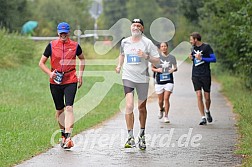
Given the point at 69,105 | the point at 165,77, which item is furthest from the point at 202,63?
the point at 69,105

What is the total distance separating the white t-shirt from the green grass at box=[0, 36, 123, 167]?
1849 mm

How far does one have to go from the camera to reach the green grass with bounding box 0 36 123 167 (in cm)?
1157

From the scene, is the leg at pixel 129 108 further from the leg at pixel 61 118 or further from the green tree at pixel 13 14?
the green tree at pixel 13 14

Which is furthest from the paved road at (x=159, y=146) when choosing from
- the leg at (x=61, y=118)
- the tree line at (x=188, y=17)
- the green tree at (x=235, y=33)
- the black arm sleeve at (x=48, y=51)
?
the tree line at (x=188, y=17)

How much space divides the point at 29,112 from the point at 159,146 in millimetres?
5638

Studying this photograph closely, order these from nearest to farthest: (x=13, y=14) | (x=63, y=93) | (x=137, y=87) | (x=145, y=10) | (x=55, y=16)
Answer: (x=137, y=87) → (x=63, y=93) → (x=13, y=14) → (x=55, y=16) → (x=145, y=10)

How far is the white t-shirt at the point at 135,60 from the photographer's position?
11867 mm

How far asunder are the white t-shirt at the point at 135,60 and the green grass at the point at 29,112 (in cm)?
185

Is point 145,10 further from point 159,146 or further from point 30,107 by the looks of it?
point 159,146

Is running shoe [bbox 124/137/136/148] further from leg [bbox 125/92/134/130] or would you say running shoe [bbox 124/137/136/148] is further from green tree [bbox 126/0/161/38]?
green tree [bbox 126/0/161/38]

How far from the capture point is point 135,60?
11.9 meters

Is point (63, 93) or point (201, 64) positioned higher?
point (201, 64)

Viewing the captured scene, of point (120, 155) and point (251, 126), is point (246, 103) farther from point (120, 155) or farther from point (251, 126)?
point (120, 155)

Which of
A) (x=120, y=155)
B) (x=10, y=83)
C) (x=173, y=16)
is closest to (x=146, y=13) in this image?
(x=173, y=16)
